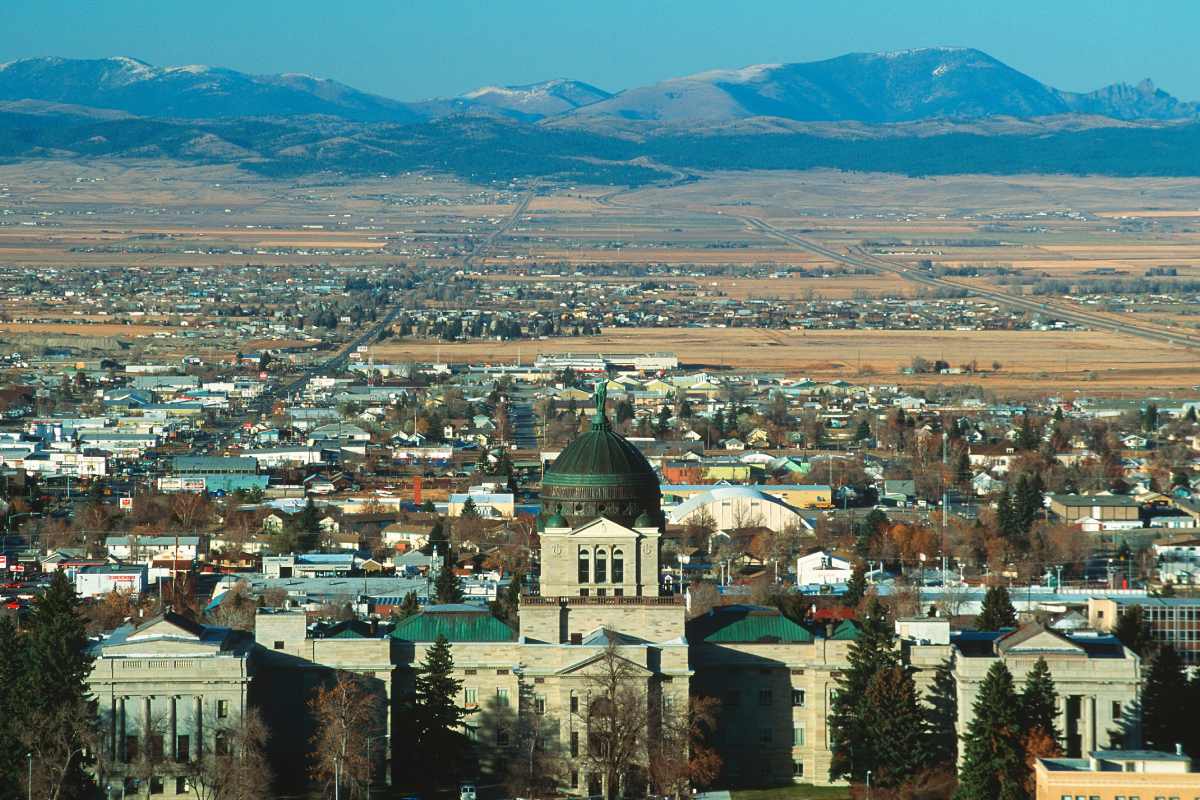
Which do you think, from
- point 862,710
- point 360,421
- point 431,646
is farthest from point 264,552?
point 360,421

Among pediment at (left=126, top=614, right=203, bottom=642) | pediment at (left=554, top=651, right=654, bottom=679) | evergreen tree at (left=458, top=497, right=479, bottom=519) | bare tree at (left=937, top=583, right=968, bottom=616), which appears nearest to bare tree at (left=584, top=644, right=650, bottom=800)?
pediment at (left=554, top=651, right=654, bottom=679)

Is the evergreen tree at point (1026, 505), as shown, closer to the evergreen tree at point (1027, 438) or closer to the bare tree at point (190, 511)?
the evergreen tree at point (1027, 438)

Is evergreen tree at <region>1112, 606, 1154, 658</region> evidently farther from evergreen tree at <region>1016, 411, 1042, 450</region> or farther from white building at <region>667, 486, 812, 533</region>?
evergreen tree at <region>1016, 411, 1042, 450</region>

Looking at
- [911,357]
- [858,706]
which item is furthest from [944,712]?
[911,357]

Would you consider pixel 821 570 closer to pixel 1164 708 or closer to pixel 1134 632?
pixel 1134 632

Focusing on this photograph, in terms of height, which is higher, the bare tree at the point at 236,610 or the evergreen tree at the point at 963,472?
the bare tree at the point at 236,610

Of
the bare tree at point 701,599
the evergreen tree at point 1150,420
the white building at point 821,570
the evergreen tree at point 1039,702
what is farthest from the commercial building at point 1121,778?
the evergreen tree at point 1150,420

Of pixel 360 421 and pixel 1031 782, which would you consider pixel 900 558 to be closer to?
pixel 1031 782
